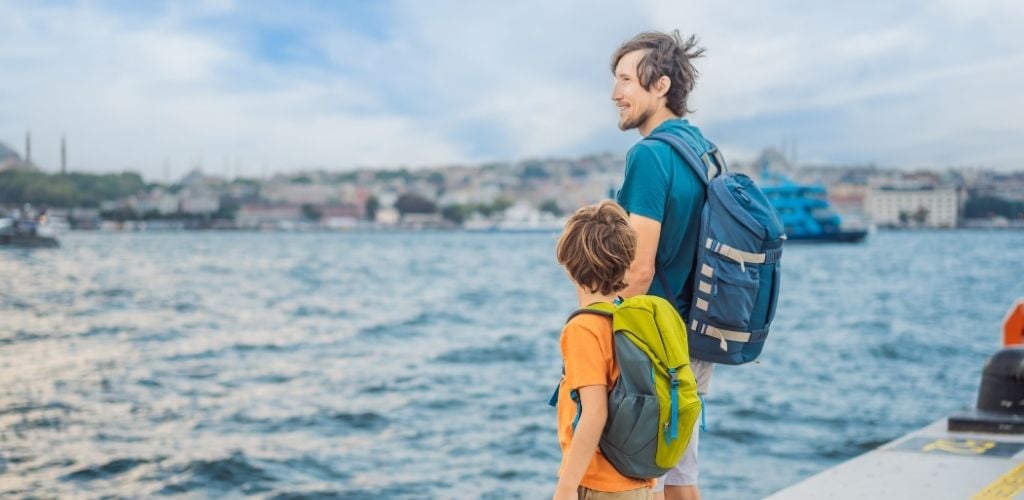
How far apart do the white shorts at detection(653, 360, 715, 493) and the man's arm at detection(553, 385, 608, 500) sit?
563 mm

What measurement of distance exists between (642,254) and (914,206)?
623ft

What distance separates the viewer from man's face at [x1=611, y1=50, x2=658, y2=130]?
2.95 metres

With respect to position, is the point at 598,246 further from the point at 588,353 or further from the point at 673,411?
the point at 673,411

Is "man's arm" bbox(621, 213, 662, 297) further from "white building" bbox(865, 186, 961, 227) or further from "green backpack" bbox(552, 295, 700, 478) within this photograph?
"white building" bbox(865, 186, 961, 227)

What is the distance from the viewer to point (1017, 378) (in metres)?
5.83

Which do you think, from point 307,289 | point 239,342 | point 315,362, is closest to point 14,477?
point 315,362

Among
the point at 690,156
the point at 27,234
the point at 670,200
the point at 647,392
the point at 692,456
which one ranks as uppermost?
the point at 690,156

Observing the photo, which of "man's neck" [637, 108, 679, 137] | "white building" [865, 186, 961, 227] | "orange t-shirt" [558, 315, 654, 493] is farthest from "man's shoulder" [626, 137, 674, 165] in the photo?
"white building" [865, 186, 961, 227]

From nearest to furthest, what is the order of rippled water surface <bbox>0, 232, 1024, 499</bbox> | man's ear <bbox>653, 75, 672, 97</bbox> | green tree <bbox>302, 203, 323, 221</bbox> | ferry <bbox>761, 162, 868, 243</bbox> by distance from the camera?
man's ear <bbox>653, 75, 672, 97</bbox>, rippled water surface <bbox>0, 232, 1024, 499</bbox>, ferry <bbox>761, 162, 868, 243</bbox>, green tree <bbox>302, 203, 323, 221</bbox>

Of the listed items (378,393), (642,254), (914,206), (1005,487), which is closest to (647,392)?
(642,254)

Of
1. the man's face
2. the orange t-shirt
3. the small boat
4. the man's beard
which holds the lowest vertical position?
the small boat

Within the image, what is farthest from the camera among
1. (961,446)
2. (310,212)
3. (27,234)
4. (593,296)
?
(310,212)

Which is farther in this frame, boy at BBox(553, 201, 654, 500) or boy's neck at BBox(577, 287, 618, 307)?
boy's neck at BBox(577, 287, 618, 307)

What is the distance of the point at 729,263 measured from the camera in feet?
9.42
